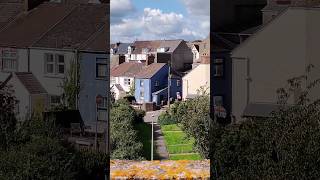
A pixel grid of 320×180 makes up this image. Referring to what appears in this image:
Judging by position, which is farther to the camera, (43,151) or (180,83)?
(180,83)

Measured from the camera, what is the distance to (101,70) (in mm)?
4734

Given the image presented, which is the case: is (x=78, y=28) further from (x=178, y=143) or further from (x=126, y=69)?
(x=178, y=143)

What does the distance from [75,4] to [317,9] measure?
191cm

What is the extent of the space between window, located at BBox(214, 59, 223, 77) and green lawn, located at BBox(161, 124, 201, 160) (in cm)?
54

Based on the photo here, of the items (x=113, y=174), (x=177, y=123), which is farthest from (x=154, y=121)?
(x=113, y=174)

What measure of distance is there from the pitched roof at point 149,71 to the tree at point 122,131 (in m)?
0.25

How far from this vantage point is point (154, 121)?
490 cm

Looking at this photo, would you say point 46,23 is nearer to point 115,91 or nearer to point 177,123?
point 115,91

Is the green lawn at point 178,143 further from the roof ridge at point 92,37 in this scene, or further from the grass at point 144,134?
the roof ridge at point 92,37

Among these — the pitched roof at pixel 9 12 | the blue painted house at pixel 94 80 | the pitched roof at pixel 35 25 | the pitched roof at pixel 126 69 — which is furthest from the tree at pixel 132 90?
the pitched roof at pixel 9 12

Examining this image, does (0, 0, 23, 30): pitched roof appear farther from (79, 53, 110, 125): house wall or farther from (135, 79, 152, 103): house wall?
(135, 79, 152, 103): house wall

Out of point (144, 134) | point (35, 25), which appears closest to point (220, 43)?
point (144, 134)

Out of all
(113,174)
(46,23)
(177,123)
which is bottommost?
(113,174)

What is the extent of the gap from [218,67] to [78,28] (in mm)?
1151
